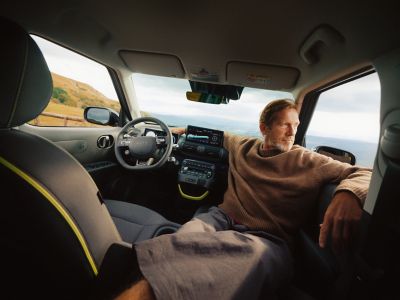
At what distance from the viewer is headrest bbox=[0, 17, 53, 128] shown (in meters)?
0.68

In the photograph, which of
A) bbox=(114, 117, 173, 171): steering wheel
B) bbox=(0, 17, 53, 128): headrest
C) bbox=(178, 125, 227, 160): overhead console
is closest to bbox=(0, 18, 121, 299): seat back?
bbox=(0, 17, 53, 128): headrest

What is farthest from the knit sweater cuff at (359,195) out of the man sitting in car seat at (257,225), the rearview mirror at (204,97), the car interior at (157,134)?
the rearview mirror at (204,97)

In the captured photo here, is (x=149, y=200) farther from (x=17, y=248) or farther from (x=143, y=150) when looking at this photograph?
(x=17, y=248)

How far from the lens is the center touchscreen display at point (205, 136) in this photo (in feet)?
8.05

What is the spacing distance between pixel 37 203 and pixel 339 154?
7.65ft

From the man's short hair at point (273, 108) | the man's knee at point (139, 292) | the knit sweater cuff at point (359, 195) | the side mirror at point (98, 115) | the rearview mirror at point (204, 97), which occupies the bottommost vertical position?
the man's knee at point (139, 292)

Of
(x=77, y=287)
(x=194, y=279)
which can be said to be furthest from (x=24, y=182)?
(x=194, y=279)

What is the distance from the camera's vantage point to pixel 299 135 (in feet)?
8.98

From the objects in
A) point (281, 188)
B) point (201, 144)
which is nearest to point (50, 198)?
point (281, 188)

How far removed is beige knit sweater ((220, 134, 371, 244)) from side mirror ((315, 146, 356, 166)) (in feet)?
2.17

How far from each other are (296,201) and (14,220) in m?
1.41

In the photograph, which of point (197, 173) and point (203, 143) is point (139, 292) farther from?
point (203, 143)

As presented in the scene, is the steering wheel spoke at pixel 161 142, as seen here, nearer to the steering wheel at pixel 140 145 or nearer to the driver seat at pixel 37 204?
the steering wheel at pixel 140 145

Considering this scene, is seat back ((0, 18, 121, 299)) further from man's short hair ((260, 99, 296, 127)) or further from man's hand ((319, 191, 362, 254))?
man's short hair ((260, 99, 296, 127))
